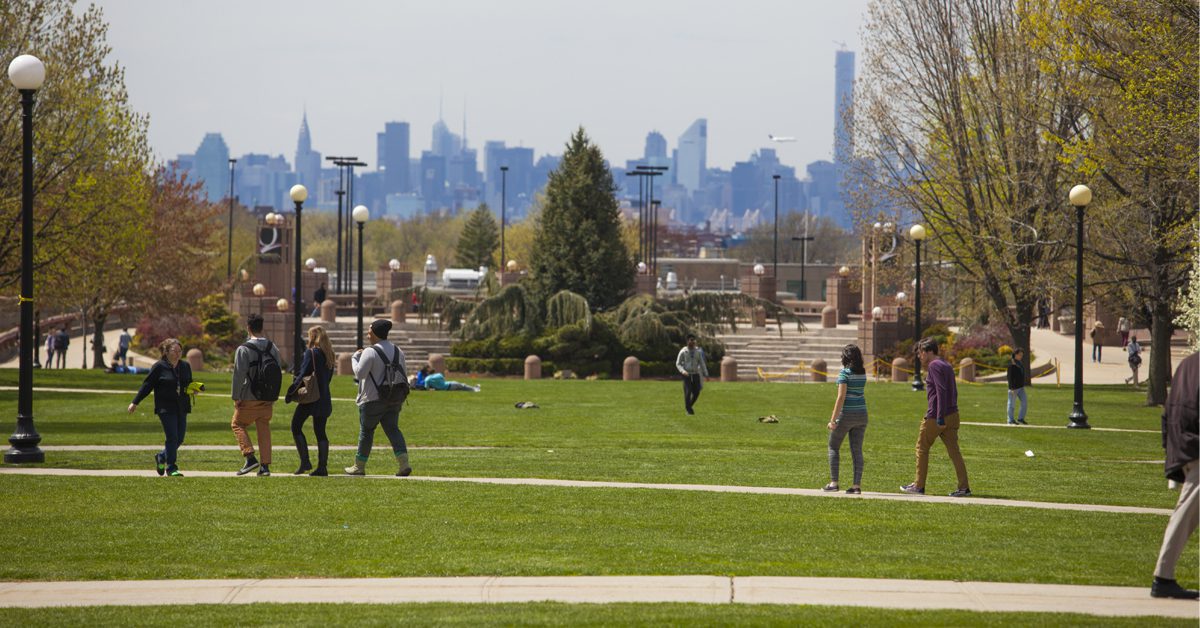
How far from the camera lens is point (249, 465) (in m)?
15.8

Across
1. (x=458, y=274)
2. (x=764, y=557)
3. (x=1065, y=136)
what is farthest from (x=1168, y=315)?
(x=458, y=274)

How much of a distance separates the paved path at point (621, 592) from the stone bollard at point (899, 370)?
120ft

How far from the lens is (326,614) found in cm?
909

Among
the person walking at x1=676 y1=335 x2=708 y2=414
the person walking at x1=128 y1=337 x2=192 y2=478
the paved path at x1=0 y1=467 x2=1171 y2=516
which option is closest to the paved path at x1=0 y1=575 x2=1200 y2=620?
the paved path at x1=0 y1=467 x2=1171 y2=516

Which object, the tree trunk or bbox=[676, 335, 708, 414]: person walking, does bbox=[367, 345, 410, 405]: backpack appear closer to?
bbox=[676, 335, 708, 414]: person walking

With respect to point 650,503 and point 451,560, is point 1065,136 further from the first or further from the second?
point 451,560

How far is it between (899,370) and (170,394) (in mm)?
34454

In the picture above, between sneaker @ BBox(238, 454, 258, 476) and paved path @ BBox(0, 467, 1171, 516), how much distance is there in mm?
76

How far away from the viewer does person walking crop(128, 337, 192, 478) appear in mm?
15297

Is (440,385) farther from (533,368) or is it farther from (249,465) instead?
(249,465)

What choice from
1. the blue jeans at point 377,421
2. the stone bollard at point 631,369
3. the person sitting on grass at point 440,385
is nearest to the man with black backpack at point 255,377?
the blue jeans at point 377,421

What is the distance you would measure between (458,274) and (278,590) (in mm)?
82199

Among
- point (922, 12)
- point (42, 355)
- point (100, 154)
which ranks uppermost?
point (922, 12)

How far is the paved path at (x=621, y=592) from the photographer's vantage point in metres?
9.39
